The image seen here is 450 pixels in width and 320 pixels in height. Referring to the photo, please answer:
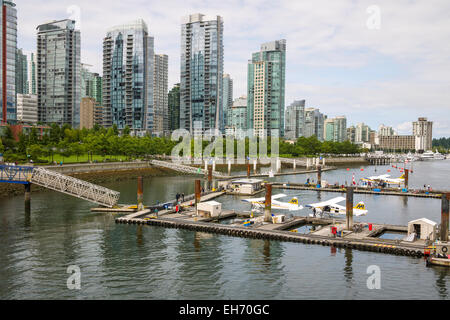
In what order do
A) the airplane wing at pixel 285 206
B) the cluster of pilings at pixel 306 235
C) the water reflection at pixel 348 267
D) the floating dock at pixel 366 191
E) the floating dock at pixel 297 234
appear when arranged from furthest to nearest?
1. the floating dock at pixel 366 191
2. the airplane wing at pixel 285 206
3. the floating dock at pixel 297 234
4. the cluster of pilings at pixel 306 235
5. the water reflection at pixel 348 267

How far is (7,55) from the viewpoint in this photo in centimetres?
14975

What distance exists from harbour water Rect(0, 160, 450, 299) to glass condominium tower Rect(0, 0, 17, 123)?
110 metres

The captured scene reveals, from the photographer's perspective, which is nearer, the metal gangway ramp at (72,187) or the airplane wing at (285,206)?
the metal gangway ramp at (72,187)

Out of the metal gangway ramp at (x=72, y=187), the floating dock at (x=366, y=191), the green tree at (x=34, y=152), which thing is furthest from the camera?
the green tree at (x=34, y=152)

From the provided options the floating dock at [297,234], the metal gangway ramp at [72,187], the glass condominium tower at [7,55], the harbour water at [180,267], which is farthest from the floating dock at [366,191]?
the glass condominium tower at [7,55]

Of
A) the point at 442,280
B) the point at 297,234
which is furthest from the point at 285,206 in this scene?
the point at 442,280

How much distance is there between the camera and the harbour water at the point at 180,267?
32344 millimetres

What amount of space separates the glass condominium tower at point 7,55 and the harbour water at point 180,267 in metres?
110

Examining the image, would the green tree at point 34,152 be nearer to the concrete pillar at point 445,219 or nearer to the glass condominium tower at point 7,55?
the glass condominium tower at point 7,55

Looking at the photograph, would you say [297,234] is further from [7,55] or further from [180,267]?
[7,55]

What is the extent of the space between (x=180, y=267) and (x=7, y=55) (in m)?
141

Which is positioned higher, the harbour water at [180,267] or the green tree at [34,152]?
the green tree at [34,152]
